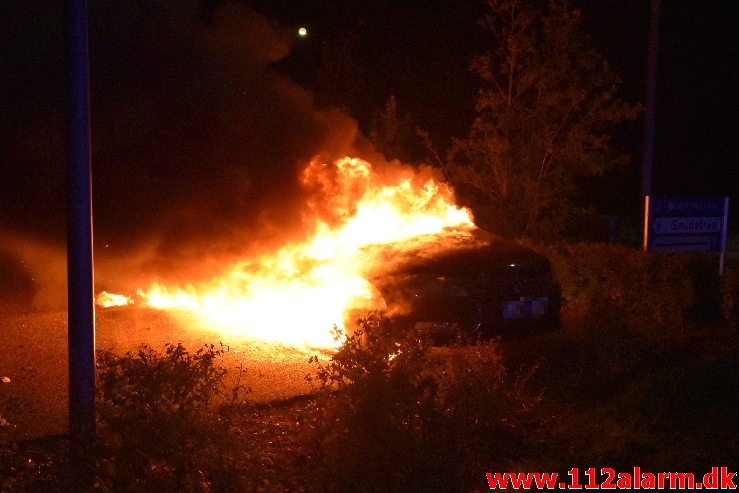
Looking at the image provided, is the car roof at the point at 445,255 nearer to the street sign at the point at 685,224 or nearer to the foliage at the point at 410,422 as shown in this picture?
the foliage at the point at 410,422

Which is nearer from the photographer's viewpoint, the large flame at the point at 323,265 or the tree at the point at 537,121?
the large flame at the point at 323,265

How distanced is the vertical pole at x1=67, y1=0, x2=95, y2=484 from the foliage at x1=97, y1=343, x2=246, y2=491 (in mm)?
128

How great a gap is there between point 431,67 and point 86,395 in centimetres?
2455

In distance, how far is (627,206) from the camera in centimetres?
3509

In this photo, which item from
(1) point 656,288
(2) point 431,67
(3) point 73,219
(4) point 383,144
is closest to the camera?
(3) point 73,219

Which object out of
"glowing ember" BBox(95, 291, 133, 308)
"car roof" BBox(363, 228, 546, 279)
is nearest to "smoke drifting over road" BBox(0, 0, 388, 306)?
"glowing ember" BBox(95, 291, 133, 308)

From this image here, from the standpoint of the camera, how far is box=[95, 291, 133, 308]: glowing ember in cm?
1088

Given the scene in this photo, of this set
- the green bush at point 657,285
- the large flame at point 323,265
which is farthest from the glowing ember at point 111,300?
the green bush at point 657,285

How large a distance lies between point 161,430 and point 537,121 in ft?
30.5

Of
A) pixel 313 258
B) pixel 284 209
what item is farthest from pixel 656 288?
pixel 284 209

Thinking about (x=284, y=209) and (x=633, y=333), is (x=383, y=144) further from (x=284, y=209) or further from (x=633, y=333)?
(x=633, y=333)

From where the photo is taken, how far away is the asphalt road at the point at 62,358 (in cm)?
617

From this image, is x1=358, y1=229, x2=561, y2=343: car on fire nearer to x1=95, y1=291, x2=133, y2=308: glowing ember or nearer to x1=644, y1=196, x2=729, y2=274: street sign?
x1=644, y1=196, x2=729, y2=274: street sign

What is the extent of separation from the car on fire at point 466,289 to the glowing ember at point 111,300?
14.2ft
